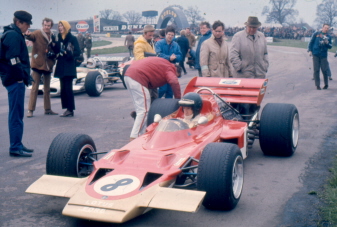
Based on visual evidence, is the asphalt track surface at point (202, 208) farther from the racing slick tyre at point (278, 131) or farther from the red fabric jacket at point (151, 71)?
the red fabric jacket at point (151, 71)

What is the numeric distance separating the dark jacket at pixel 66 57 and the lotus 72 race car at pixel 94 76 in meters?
2.97

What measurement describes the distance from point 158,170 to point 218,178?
0.60m

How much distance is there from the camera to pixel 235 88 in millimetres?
7289

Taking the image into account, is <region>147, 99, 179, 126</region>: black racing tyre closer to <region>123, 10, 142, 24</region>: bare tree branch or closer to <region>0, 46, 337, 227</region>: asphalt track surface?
<region>0, 46, 337, 227</region>: asphalt track surface

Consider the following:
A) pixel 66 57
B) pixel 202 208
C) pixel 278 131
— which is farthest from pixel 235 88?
pixel 66 57

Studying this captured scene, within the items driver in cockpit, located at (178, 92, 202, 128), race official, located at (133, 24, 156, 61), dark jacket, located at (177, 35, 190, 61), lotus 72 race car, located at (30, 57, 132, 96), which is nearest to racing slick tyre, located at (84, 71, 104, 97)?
lotus 72 race car, located at (30, 57, 132, 96)

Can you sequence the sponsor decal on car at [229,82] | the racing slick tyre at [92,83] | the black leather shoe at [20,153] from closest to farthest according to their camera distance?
the black leather shoe at [20,153] → the sponsor decal on car at [229,82] → the racing slick tyre at [92,83]

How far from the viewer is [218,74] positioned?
819 centimetres

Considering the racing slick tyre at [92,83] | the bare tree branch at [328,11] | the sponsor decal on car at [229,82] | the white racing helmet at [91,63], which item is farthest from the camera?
the bare tree branch at [328,11]

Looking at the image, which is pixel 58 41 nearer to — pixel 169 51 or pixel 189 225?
pixel 169 51

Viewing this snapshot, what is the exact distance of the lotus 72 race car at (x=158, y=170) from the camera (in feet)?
13.3

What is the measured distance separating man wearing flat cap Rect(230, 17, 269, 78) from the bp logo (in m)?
4.27

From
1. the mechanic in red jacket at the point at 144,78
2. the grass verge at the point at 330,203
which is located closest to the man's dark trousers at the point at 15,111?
the mechanic in red jacket at the point at 144,78

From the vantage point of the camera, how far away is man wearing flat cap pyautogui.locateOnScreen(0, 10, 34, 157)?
21.3 ft
